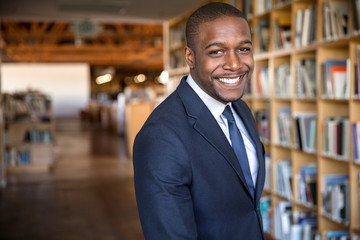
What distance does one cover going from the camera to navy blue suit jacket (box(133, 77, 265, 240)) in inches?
44.9

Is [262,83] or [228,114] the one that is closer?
[228,114]

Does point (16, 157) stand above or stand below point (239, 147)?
below

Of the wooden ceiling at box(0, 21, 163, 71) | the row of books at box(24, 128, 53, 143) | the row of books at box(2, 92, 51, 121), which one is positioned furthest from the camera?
the wooden ceiling at box(0, 21, 163, 71)

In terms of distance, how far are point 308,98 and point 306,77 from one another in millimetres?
178

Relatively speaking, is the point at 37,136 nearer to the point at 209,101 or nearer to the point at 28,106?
the point at 28,106

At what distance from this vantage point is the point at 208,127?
4.06 feet

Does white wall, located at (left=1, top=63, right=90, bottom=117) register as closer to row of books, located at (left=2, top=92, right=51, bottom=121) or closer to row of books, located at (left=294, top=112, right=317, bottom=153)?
row of books, located at (left=2, top=92, right=51, bottom=121)

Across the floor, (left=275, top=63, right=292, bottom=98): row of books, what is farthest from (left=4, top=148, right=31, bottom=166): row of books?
(left=275, top=63, right=292, bottom=98): row of books

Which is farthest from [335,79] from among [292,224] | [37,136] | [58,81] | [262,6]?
[58,81]

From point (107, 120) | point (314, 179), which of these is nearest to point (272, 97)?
point (314, 179)

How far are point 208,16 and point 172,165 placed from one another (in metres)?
0.42

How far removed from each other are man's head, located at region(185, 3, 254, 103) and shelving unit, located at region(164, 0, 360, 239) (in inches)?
81.1

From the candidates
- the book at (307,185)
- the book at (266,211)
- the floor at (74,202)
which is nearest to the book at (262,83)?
the book at (307,185)

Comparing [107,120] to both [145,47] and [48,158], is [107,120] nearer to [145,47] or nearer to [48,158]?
[145,47]
